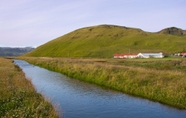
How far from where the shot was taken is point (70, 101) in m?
22.7

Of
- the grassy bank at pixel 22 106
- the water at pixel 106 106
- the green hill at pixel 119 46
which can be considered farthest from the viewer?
the green hill at pixel 119 46

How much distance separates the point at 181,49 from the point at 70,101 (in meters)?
133

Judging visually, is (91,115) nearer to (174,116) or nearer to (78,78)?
(174,116)

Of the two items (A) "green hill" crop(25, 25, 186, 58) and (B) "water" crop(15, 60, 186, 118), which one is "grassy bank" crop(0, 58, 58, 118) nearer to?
(B) "water" crop(15, 60, 186, 118)

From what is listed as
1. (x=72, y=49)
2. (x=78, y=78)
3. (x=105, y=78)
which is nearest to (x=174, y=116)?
(x=105, y=78)

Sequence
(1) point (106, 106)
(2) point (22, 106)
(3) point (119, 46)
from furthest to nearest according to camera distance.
A: (3) point (119, 46)
(1) point (106, 106)
(2) point (22, 106)

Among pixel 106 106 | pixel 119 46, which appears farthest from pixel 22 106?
pixel 119 46

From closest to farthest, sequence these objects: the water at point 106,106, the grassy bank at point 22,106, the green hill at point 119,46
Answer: the grassy bank at point 22,106
the water at point 106,106
the green hill at point 119,46

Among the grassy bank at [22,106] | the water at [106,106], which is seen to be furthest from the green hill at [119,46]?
the grassy bank at [22,106]

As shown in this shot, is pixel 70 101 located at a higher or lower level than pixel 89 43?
lower

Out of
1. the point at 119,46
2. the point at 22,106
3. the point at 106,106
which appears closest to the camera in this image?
the point at 22,106

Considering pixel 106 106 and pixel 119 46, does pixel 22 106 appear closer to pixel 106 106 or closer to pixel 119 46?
pixel 106 106

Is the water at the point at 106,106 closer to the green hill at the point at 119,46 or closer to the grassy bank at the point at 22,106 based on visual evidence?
the grassy bank at the point at 22,106

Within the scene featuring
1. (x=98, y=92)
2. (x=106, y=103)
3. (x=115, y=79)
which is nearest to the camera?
(x=106, y=103)
